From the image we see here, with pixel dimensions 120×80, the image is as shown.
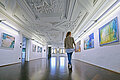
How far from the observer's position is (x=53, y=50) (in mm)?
25438

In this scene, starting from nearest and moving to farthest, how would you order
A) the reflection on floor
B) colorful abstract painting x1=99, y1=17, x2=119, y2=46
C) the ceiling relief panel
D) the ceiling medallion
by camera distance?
the reflection on floor
colorful abstract painting x1=99, y1=17, x2=119, y2=46
the ceiling relief panel
the ceiling medallion

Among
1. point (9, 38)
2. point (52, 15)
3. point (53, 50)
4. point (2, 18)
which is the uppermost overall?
point (52, 15)

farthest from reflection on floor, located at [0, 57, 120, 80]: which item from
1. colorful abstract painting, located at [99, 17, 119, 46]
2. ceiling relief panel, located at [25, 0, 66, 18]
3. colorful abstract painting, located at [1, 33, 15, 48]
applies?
ceiling relief panel, located at [25, 0, 66, 18]

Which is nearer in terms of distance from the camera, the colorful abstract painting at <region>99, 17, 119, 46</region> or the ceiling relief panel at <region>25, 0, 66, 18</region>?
the colorful abstract painting at <region>99, 17, 119, 46</region>


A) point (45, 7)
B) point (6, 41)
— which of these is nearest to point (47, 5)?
point (45, 7)

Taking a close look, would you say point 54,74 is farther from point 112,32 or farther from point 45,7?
point 45,7

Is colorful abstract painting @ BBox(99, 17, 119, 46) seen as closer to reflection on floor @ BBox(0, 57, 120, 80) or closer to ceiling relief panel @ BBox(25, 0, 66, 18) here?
reflection on floor @ BBox(0, 57, 120, 80)

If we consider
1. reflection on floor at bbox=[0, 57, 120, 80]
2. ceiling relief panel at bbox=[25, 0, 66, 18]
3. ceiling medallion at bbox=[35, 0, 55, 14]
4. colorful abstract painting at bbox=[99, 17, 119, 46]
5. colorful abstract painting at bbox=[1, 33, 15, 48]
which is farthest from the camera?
colorful abstract painting at bbox=[1, 33, 15, 48]

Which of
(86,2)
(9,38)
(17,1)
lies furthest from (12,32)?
(86,2)

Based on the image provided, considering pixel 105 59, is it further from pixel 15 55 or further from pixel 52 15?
pixel 15 55

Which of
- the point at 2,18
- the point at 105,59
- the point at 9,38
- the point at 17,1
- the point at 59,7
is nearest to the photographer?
the point at 17,1

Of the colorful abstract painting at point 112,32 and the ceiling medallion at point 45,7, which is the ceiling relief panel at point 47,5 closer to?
the ceiling medallion at point 45,7

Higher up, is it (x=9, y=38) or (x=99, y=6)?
(x=99, y=6)

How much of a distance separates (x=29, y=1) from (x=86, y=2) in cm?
247
